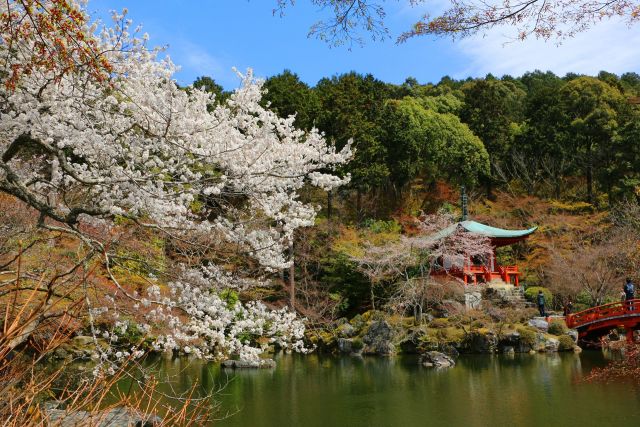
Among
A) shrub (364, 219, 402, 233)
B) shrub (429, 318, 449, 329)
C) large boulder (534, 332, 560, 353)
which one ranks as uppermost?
shrub (364, 219, 402, 233)

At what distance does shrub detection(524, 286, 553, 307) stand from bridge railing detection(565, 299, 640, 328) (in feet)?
7.61

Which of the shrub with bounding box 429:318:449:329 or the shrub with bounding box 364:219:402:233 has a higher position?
the shrub with bounding box 364:219:402:233

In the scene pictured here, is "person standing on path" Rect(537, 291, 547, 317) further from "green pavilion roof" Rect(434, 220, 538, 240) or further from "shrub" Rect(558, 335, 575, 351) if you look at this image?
"green pavilion roof" Rect(434, 220, 538, 240)

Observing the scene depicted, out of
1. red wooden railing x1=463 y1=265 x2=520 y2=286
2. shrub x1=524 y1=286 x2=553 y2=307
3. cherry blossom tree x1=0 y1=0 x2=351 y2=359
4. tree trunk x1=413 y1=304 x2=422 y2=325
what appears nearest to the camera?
cherry blossom tree x1=0 y1=0 x2=351 y2=359

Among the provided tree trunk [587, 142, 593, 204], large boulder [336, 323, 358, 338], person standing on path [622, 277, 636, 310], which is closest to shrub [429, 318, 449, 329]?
large boulder [336, 323, 358, 338]

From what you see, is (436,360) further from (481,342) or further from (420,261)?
(420,261)

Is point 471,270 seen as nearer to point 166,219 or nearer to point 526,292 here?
point 526,292

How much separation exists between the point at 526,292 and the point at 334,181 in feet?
47.8

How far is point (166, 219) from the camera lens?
427 cm

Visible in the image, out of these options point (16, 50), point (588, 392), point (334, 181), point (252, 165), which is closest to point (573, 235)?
point (588, 392)

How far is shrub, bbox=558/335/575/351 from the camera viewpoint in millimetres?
14555

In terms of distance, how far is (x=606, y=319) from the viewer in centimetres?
1411

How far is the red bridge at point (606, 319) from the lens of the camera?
13586 mm

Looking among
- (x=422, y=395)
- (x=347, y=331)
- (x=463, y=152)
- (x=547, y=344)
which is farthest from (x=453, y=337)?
(x=463, y=152)
